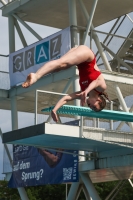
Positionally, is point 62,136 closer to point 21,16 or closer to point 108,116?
point 108,116

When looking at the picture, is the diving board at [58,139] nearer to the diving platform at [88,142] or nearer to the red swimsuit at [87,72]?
the diving platform at [88,142]

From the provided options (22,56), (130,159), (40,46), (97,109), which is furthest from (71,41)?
(97,109)

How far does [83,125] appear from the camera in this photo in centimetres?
2183

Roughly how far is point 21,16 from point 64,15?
2092mm

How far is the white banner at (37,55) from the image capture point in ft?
79.1

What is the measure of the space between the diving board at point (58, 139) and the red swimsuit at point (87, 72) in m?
8.78

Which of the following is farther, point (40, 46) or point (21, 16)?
point (21, 16)

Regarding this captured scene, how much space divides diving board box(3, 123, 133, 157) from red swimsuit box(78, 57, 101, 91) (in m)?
8.78

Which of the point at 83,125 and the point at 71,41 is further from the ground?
the point at 71,41

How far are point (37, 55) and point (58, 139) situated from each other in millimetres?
5542

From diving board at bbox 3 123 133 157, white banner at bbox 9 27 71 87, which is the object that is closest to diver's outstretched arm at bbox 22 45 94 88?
diving board at bbox 3 123 133 157

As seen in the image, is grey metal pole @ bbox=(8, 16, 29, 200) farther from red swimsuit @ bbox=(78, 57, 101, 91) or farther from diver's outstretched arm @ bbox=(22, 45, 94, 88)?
diver's outstretched arm @ bbox=(22, 45, 94, 88)

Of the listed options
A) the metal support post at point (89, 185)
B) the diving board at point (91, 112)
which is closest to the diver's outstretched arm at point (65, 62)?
the diving board at point (91, 112)

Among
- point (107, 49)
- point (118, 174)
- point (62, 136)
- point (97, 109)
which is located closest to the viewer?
point (97, 109)
